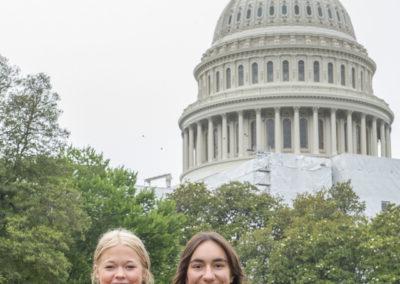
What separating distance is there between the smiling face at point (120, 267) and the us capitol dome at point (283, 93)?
12892 centimetres

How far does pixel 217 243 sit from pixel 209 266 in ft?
0.38

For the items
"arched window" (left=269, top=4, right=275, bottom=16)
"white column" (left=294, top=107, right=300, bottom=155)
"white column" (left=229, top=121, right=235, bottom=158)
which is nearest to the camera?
"white column" (left=294, top=107, right=300, bottom=155)

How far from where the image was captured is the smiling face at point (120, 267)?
5321mm

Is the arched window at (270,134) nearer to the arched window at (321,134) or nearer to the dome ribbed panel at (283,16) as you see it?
the arched window at (321,134)

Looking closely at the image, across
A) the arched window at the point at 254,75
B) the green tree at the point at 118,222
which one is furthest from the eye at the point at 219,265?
the arched window at the point at 254,75

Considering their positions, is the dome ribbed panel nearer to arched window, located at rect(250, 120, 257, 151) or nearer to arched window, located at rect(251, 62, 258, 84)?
arched window, located at rect(251, 62, 258, 84)

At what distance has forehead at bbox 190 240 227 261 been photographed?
17.6 ft

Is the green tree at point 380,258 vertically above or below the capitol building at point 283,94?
below

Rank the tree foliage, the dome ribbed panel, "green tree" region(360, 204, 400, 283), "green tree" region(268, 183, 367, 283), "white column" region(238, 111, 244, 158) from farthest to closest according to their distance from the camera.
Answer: the dome ribbed panel, "white column" region(238, 111, 244, 158), "green tree" region(268, 183, 367, 283), the tree foliage, "green tree" region(360, 204, 400, 283)

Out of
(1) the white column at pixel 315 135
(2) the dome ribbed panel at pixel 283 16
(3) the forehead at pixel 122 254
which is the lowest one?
(3) the forehead at pixel 122 254

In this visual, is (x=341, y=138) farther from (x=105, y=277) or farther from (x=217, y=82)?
(x=105, y=277)

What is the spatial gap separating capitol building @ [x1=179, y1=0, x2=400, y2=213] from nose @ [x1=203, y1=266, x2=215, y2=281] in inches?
5063

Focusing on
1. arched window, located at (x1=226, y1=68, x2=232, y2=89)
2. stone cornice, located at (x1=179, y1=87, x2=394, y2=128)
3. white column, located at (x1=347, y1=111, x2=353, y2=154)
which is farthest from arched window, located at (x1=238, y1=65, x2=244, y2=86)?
white column, located at (x1=347, y1=111, x2=353, y2=154)

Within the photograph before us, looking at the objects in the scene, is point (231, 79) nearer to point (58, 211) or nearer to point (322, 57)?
point (322, 57)
